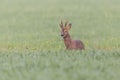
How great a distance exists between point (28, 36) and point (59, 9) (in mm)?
11055

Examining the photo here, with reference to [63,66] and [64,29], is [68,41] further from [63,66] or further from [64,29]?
[63,66]

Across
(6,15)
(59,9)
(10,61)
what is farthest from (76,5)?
(10,61)

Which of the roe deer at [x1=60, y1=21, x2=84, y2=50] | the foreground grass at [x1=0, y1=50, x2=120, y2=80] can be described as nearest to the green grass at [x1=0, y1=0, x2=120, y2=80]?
the foreground grass at [x1=0, y1=50, x2=120, y2=80]

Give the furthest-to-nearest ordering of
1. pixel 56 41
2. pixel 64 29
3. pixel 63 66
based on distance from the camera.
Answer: pixel 56 41 < pixel 64 29 < pixel 63 66

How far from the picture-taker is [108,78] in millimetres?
9688

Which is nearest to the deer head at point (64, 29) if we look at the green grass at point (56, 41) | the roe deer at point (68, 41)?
the roe deer at point (68, 41)

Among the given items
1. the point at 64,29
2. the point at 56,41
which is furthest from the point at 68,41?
the point at 56,41

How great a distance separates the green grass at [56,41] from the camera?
413 inches

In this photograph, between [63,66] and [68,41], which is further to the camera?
[68,41]

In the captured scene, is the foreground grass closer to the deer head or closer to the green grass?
the green grass

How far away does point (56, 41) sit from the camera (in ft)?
66.4

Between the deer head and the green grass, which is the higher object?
the deer head

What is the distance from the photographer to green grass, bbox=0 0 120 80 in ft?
34.4

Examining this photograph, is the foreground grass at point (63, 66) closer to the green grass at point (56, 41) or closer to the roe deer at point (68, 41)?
the green grass at point (56, 41)
